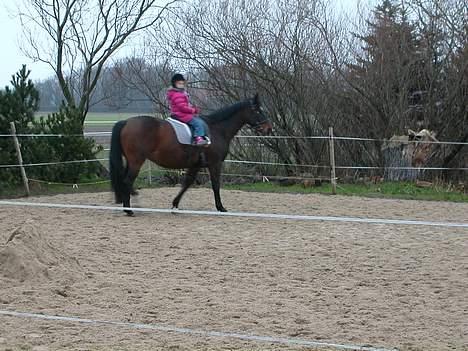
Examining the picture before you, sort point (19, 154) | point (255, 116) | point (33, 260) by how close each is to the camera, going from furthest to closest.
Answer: point (19, 154), point (255, 116), point (33, 260)

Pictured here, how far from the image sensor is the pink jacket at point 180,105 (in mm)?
11930

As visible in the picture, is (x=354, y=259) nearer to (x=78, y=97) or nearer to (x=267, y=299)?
(x=267, y=299)

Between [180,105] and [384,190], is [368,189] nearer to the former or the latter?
[384,190]

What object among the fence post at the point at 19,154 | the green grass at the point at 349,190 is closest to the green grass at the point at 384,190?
the green grass at the point at 349,190

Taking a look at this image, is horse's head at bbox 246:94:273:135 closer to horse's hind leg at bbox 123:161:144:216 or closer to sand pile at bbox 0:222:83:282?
horse's hind leg at bbox 123:161:144:216

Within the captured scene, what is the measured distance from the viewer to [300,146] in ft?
65.5

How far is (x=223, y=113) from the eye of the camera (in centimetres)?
1282

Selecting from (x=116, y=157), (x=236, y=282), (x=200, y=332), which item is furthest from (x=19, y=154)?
(x=200, y=332)

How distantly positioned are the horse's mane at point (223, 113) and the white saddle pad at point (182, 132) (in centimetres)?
60

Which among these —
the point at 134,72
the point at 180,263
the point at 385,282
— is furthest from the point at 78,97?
the point at 385,282

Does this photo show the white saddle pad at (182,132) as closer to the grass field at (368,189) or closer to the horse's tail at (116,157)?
the horse's tail at (116,157)

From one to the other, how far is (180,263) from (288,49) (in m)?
12.5

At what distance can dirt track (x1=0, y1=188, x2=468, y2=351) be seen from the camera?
18.0ft

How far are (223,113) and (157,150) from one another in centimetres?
137
